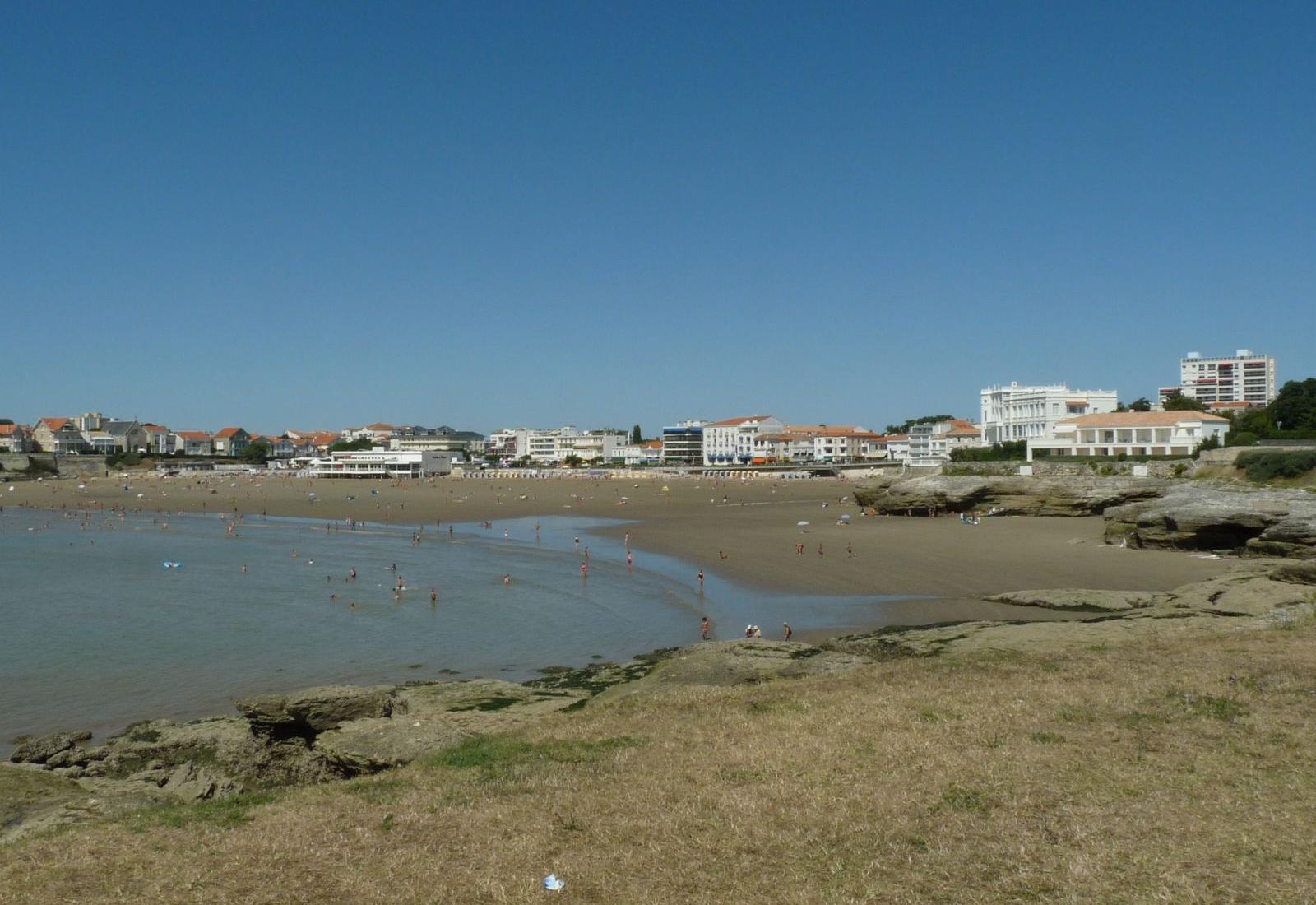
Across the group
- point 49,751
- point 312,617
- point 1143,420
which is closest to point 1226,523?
point 312,617

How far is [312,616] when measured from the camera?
29016 mm

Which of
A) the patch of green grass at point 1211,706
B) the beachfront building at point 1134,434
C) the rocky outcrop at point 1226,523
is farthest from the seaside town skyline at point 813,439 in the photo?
the patch of green grass at point 1211,706

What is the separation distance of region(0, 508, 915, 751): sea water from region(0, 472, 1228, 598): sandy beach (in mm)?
3430

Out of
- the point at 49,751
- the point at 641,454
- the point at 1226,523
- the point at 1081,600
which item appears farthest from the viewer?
the point at 641,454

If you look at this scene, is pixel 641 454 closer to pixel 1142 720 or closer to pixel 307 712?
pixel 307 712

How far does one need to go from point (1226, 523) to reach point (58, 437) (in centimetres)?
17353

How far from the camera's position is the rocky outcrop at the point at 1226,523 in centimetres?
3231

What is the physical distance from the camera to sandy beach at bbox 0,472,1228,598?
1294 inches

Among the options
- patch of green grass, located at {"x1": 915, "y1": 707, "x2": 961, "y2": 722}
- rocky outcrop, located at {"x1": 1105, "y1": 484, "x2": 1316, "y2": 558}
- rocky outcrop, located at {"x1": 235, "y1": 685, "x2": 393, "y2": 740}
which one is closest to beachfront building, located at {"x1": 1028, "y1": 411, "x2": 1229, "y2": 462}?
rocky outcrop, located at {"x1": 1105, "y1": 484, "x2": 1316, "y2": 558}

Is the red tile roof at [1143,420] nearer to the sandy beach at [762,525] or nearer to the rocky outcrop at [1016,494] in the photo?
the sandy beach at [762,525]

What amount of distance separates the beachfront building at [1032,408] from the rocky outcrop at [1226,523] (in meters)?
45.8

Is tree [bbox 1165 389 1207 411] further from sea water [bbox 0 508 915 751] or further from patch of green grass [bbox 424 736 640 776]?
patch of green grass [bbox 424 736 640 776]

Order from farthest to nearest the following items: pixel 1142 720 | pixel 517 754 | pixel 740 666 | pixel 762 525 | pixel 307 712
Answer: pixel 762 525 → pixel 740 666 → pixel 307 712 → pixel 517 754 → pixel 1142 720

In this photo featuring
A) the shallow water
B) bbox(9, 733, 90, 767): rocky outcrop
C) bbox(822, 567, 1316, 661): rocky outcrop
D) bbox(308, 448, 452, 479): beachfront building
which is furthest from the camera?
bbox(308, 448, 452, 479): beachfront building
